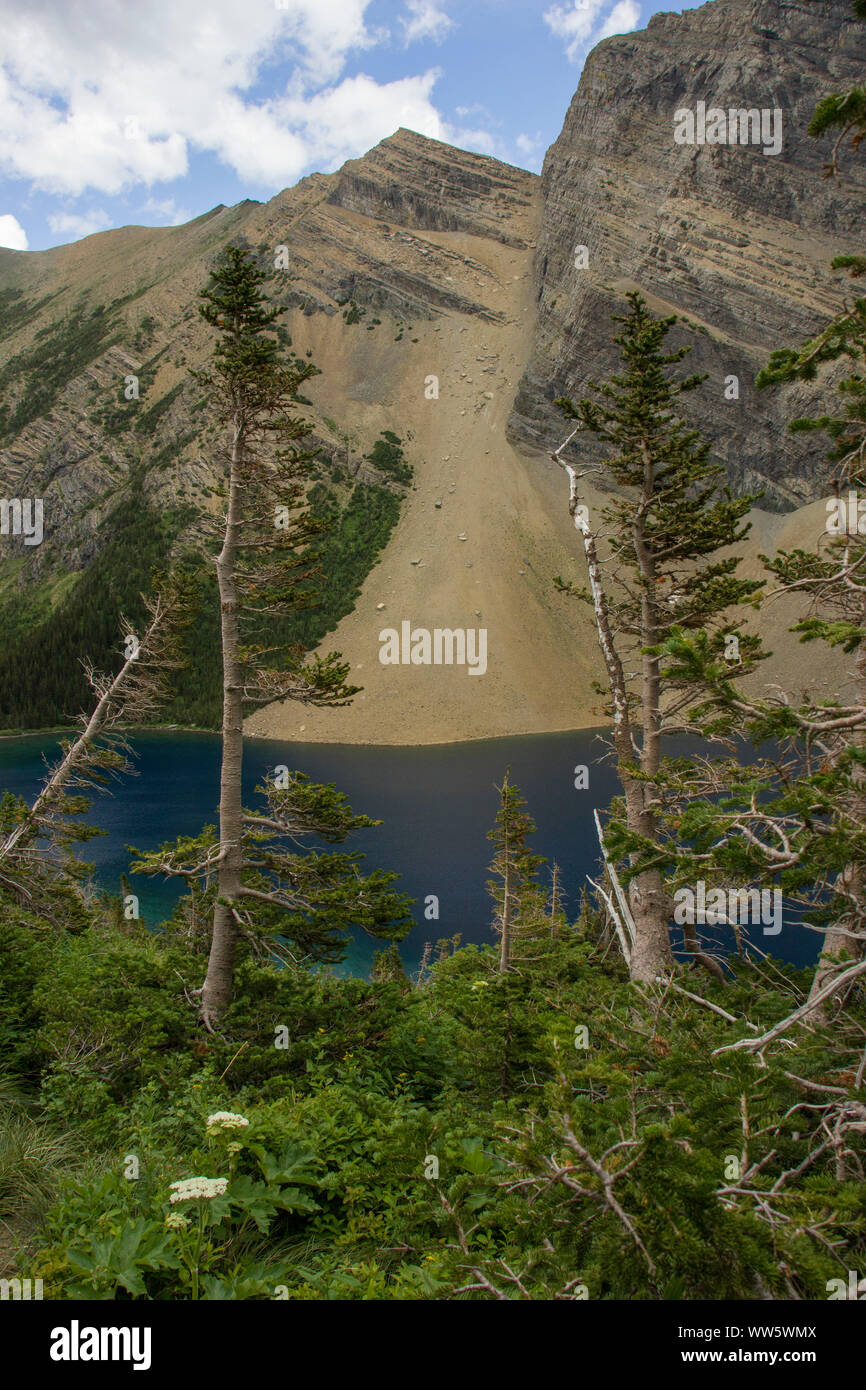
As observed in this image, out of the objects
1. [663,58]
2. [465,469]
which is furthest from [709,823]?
[663,58]

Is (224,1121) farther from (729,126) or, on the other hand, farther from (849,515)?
(729,126)

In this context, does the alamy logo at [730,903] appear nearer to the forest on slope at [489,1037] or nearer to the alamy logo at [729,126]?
the forest on slope at [489,1037]

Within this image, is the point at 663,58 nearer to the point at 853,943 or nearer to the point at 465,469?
the point at 465,469

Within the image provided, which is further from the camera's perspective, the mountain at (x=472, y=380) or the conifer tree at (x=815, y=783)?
the mountain at (x=472, y=380)

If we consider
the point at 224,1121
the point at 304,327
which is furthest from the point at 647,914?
the point at 304,327

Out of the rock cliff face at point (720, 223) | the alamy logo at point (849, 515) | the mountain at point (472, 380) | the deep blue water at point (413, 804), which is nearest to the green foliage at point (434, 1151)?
the alamy logo at point (849, 515)
